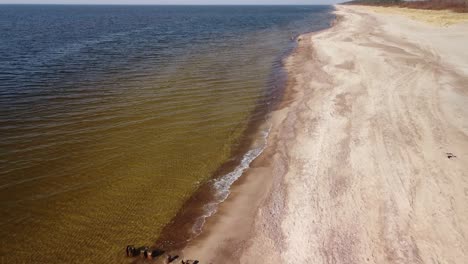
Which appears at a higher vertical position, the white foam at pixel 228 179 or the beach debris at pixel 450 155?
the beach debris at pixel 450 155

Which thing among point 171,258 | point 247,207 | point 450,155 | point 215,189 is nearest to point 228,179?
point 215,189

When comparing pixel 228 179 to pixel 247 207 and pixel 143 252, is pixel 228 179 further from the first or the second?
pixel 143 252

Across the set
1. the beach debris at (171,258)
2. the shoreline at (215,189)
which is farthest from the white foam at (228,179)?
the beach debris at (171,258)

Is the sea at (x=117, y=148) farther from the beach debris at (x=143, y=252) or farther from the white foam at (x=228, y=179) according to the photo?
the beach debris at (x=143, y=252)

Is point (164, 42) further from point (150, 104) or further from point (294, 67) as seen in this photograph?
point (150, 104)

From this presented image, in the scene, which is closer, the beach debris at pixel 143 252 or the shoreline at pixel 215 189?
the beach debris at pixel 143 252

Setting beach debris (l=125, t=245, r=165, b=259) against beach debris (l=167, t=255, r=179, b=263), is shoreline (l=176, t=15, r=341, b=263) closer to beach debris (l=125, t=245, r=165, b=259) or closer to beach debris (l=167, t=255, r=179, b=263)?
beach debris (l=167, t=255, r=179, b=263)
